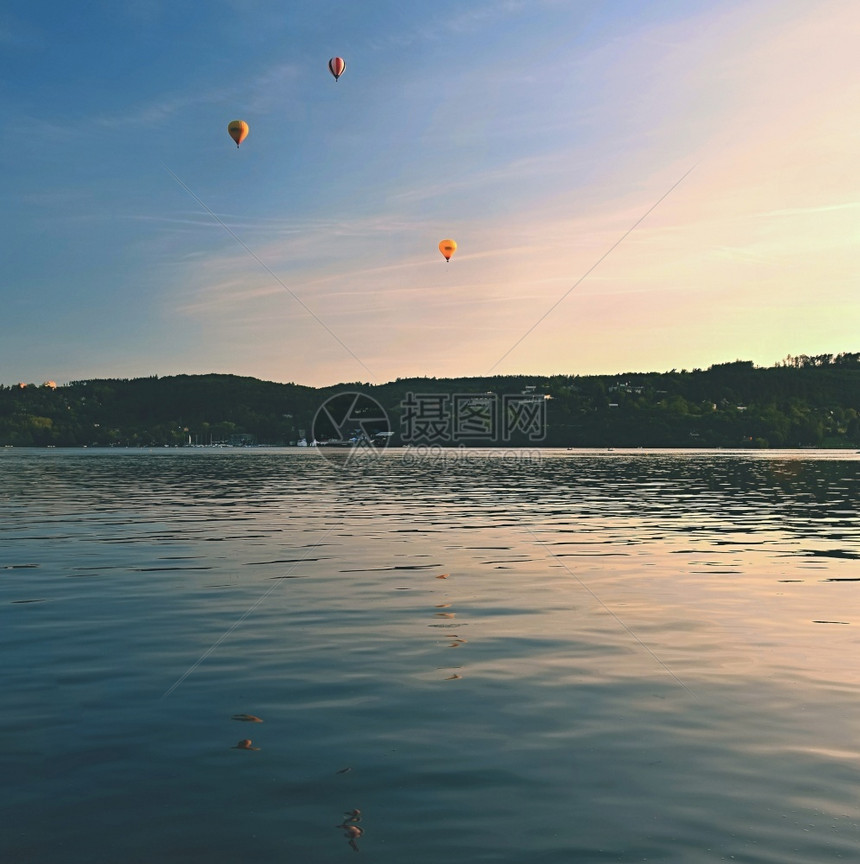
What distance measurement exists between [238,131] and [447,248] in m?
29.5

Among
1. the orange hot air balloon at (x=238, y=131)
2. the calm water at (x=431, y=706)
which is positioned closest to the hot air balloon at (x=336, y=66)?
the orange hot air balloon at (x=238, y=131)

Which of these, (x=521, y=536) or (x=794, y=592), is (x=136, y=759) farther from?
(x=521, y=536)

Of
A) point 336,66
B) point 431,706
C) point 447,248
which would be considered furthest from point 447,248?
point 431,706

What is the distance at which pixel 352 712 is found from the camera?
1338 centimetres

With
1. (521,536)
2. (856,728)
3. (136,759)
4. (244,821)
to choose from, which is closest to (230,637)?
(136,759)

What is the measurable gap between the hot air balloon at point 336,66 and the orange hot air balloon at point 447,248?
2562 centimetres

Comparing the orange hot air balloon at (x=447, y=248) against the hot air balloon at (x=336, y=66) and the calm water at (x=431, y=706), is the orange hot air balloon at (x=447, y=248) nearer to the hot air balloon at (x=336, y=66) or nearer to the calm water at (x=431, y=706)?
the hot air balloon at (x=336, y=66)

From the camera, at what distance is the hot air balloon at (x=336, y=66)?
82.9m

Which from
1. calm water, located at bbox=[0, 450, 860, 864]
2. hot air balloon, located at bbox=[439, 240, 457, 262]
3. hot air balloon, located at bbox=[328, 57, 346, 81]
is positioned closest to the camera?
calm water, located at bbox=[0, 450, 860, 864]

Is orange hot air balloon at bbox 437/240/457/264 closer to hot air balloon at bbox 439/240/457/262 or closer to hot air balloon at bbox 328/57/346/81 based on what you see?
hot air balloon at bbox 439/240/457/262

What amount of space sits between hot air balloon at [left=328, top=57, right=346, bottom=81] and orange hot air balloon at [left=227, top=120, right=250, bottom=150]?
9.71m

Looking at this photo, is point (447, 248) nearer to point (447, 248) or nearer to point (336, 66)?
point (447, 248)

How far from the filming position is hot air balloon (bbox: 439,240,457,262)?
4090 inches

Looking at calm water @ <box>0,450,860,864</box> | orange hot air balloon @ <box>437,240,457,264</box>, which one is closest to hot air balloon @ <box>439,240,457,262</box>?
orange hot air balloon @ <box>437,240,457,264</box>
